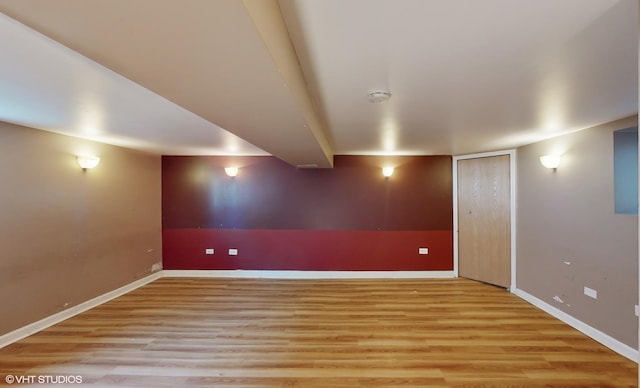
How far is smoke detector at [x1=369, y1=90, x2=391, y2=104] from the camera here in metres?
2.04

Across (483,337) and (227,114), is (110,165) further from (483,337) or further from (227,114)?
(483,337)

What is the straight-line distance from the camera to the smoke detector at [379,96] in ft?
6.69

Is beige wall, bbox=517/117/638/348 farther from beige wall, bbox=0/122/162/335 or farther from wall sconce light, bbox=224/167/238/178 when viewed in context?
beige wall, bbox=0/122/162/335

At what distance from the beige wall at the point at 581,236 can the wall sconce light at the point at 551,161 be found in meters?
0.06

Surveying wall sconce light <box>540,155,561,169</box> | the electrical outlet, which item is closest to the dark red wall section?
wall sconce light <box>540,155,561,169</box>

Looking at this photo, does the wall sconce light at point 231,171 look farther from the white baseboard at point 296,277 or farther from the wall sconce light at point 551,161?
the wall sconce light at point 551,161

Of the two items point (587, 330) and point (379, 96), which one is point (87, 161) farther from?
point (587, 330)

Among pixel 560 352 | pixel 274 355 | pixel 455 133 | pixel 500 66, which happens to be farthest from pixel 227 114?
pixel 560 352

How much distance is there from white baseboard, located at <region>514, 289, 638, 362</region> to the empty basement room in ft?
0.06

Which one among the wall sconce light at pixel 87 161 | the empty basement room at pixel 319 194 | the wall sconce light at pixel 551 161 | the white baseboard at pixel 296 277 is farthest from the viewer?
the wall sconce light at pixel 87 161

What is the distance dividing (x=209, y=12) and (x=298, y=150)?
8.05ft

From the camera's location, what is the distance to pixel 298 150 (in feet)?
10.9

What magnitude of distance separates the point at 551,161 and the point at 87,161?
5.87m

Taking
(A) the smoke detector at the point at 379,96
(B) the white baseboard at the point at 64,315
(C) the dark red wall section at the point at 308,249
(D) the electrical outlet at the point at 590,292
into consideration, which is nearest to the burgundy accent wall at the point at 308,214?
(C) the dark red wall section at the point at 308,249
